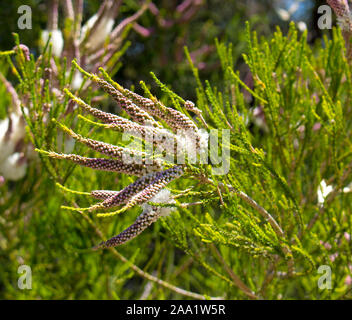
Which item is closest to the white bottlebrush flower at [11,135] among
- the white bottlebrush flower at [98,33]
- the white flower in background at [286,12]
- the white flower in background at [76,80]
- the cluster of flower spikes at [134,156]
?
the white flower in background at [76,80]

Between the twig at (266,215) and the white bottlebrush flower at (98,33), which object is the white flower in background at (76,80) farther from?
the twig at (266,215)

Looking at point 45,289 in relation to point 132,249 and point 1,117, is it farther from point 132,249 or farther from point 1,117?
point 1,117

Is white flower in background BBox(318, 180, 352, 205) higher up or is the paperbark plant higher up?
the paperbark plant

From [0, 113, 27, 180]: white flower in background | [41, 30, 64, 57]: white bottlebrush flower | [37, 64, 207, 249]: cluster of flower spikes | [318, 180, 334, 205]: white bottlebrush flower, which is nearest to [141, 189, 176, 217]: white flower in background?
[37, 64, 207, 249]: cluster of flower spikes

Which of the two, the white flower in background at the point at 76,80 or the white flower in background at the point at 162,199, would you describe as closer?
the white flower in background at the point at 162,199

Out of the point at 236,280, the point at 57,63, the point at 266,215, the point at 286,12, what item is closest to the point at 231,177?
the point at 266,215

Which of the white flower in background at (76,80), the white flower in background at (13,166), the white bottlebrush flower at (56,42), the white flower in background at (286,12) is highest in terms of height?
the white flower in background at (286,12)

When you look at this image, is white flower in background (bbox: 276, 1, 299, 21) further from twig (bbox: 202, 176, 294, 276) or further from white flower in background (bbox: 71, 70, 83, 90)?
twig (bbox: 202, 176, 294, 276)

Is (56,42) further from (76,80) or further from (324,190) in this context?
(324,190)

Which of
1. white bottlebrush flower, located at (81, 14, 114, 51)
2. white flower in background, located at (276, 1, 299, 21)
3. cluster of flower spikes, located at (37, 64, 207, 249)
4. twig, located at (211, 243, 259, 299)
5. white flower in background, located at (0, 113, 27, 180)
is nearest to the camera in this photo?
cluster of flower spikes, located at (37, 64, 207, 249)

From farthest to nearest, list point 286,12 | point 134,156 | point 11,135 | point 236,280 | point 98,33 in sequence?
point 286,12 → point 98,33 → point 11,135 → point 236,280 → point 134,156
